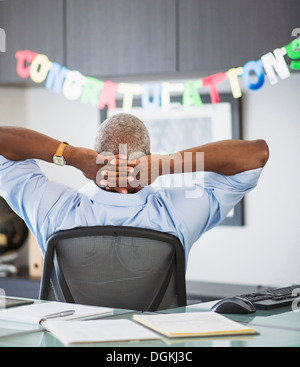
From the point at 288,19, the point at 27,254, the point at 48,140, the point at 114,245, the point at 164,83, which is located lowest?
the point at 27,254

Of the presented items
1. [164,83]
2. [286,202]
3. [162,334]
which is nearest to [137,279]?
[162,334]

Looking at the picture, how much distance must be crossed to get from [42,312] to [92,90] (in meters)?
2.45

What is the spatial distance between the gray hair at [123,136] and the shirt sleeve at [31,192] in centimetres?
18

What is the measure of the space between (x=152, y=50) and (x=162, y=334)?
8.28ft

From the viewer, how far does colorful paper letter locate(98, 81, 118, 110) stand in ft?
12.3

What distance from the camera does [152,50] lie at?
11.5 ft

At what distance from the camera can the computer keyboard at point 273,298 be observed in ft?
5.05

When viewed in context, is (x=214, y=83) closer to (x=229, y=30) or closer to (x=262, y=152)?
(x=229, y=30)

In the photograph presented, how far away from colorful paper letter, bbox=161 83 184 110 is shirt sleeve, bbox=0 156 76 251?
179 cm

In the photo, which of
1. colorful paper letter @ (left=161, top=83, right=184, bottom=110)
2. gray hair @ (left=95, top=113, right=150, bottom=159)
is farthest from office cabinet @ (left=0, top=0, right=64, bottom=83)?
gray hair @ (left=95, top=113, right=150, bottom=159)

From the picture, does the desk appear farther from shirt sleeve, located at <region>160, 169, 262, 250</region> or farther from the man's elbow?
the man's elbow

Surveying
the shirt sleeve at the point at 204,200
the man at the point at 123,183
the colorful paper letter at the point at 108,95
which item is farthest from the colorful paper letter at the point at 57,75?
the shirt sleeve at the point at 204,200

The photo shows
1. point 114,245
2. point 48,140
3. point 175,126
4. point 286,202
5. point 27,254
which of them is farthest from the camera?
point 27,254
